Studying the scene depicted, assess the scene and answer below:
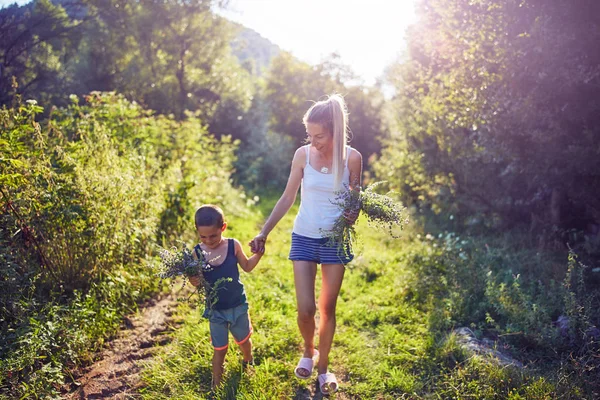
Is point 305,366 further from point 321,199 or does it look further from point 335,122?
point 335,122

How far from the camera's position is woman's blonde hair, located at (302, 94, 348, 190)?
343cm

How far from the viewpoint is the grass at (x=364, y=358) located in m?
3.54

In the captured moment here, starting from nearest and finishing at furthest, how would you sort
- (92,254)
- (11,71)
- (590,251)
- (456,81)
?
(92,254) < (590,251) < (456,81) < (11,71)

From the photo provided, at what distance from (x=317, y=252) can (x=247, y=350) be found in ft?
3.85

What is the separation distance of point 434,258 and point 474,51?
3218 mm

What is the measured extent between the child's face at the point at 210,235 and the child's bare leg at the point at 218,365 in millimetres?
919

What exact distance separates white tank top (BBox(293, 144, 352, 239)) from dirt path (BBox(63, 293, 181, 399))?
207 centimetres

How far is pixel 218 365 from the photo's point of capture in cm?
357

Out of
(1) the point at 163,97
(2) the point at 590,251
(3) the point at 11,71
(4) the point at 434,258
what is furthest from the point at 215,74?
(2) the point at 590,251

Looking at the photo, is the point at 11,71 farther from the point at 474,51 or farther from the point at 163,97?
the point at 163,97

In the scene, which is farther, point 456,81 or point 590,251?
point 456,81

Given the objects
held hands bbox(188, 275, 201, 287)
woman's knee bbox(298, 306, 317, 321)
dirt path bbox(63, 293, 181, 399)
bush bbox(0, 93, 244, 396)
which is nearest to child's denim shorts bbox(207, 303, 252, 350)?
held hands bbox(188, 275, 201, 287)

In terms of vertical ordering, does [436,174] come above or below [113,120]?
below

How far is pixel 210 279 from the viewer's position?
3453 mm
